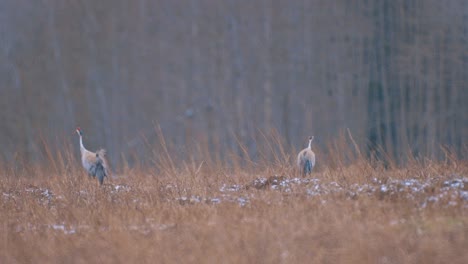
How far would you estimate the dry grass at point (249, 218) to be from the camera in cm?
423

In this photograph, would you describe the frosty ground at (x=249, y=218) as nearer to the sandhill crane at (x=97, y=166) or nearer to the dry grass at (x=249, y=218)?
the dry grass at (x=249, y=218)

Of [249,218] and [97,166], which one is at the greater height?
[249,218]

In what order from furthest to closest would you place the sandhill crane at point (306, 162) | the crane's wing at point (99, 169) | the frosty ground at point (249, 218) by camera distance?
the crane's wing at point (99, 169) → the sandhill crane at point (306, 162) → the frosty ground at point (249, 218)

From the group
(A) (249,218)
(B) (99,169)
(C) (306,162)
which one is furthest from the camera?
(B) (99,169)

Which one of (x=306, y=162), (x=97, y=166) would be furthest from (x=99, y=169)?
(x=306, y=162)

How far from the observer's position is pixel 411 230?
449cm

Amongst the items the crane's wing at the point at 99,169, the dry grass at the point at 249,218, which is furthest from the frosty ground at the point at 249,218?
the crane's wing at the point at 99,169

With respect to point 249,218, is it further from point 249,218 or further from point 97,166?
point 97,166

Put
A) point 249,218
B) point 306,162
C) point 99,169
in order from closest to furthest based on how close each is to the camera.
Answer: point 249,218, point 306,162, point 99,169

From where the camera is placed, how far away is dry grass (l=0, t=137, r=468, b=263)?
4.23 m

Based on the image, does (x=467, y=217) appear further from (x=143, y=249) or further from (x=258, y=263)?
(x=143, y=249)

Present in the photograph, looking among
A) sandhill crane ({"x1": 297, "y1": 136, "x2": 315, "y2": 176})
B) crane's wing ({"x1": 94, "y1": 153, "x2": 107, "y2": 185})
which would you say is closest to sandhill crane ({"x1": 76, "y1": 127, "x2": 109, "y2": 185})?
crane's wing ({"x1": 94, "y1": 153, "x2": 107, "y2": 185})

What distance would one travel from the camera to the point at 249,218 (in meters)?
5.18

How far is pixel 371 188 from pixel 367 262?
6.52ft
